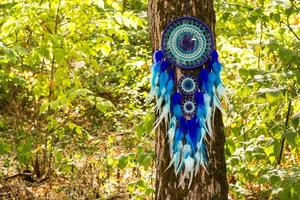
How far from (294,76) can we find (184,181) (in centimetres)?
130

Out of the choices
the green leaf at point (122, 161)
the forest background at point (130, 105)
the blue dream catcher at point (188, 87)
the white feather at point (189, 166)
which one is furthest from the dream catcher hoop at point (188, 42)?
the green leaf at point (122, 161)

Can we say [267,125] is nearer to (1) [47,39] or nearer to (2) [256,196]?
(2) [256,196]

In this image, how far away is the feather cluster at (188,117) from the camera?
2.37 metres

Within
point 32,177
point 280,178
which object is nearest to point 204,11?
point 280,178

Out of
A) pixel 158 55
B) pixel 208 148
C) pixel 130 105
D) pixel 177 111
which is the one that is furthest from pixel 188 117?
pixel 130 105

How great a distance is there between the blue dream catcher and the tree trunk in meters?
0.05

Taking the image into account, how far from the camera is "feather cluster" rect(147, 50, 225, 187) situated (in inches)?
93.4

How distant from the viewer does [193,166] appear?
7.86 ft

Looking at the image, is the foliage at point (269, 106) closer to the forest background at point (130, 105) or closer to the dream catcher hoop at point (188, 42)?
the forest background at point (130, 105)

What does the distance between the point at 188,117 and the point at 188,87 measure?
0.16 meters

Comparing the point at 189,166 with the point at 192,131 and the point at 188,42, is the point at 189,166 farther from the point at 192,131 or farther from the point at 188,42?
the point at 188,42

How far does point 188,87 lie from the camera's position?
2367 millimetres

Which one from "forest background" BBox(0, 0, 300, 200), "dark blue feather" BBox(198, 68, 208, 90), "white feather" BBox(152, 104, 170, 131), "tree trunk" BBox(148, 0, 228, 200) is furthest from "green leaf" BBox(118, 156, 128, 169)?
"dark blue feather" BBox(198, 68, 208, 90)

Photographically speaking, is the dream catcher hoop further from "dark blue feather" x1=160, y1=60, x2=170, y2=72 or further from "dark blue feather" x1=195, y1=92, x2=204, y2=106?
"dark blue feather" x1=195, y1=92, x2=204, y2=106
